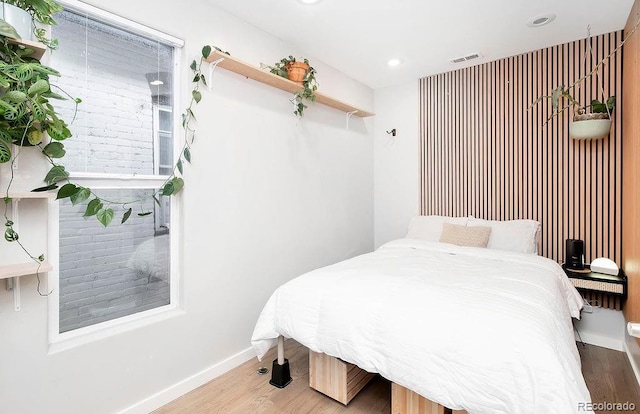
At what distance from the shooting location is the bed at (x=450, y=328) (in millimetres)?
1312

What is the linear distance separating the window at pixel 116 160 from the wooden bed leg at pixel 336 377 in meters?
1.09

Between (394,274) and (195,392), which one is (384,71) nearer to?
(394,274)

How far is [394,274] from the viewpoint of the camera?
2133 mm

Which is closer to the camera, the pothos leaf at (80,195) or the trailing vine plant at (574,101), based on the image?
the pothos leaf at (80,195)

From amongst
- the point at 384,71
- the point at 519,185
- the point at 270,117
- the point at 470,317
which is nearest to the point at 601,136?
the point at 519,185

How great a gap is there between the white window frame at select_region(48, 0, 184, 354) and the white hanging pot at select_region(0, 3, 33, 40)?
35 centimetres

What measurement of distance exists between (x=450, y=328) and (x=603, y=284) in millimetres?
1927

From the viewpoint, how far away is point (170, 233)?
7.34 ft

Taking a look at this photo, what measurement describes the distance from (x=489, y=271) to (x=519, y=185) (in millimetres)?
1488

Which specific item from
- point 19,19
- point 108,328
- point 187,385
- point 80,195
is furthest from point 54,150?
point 187,385

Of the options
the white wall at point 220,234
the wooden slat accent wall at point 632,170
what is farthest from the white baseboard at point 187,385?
the wooden slat accent wall at point 632,170

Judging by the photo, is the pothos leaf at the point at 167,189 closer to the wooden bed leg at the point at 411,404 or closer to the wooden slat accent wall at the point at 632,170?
the wooden bed leg at the point at 411,404

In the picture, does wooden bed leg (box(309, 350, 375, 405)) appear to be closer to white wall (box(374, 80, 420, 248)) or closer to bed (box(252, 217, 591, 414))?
bed (box(252, 217, 591, 414))

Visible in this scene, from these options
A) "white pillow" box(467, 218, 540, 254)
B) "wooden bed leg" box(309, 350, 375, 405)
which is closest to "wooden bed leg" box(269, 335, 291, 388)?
"wooden bed leg" box(309, 350, 375, 405)
